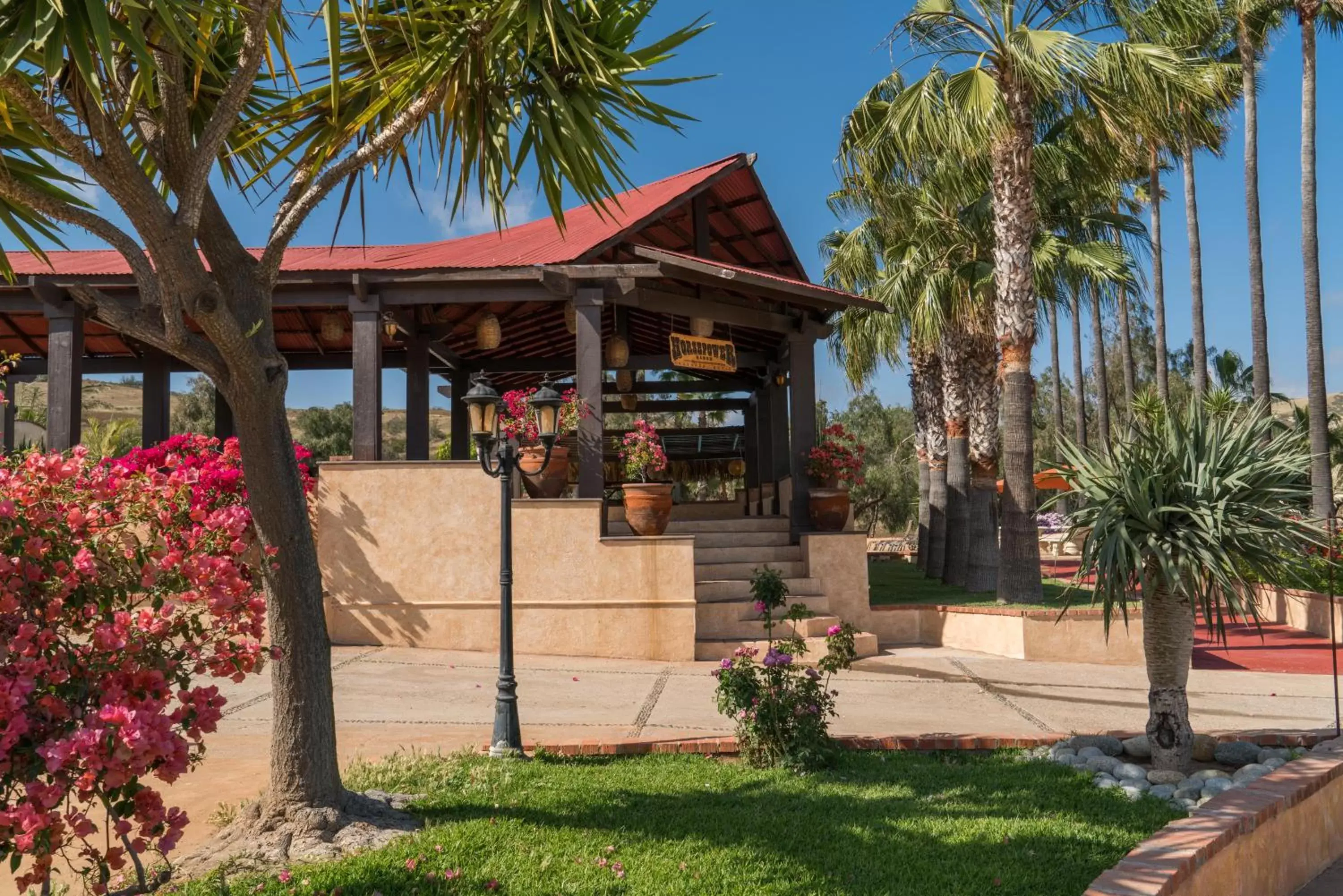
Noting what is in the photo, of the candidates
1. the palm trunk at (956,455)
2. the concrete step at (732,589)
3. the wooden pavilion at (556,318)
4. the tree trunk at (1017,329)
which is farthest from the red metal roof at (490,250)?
the palm trunk at (956,455)

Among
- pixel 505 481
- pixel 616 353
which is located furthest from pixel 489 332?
pixel 505 481

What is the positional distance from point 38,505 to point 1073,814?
4.74 m

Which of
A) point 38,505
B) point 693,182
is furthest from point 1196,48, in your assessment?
point 38,505

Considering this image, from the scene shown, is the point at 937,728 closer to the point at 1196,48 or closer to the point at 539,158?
the point at 539,158

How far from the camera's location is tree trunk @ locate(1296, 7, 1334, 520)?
53.9 feet

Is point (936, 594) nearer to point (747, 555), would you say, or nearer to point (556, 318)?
point (747, 555)

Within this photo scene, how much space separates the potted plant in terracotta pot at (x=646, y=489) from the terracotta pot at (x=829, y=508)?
2073 millimetres

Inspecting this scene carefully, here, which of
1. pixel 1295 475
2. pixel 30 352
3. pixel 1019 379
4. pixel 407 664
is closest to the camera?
pixel 1295 475

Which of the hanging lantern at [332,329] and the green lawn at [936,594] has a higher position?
the hanging lantern at [332,329]

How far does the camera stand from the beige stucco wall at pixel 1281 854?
3883 millimetres

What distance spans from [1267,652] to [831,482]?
583 centimetres

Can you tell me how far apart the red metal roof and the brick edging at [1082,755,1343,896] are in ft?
25.8

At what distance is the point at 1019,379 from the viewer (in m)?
12.5

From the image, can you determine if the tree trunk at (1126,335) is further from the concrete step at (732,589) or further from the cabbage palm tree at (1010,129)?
the concrete step at (732,589)
